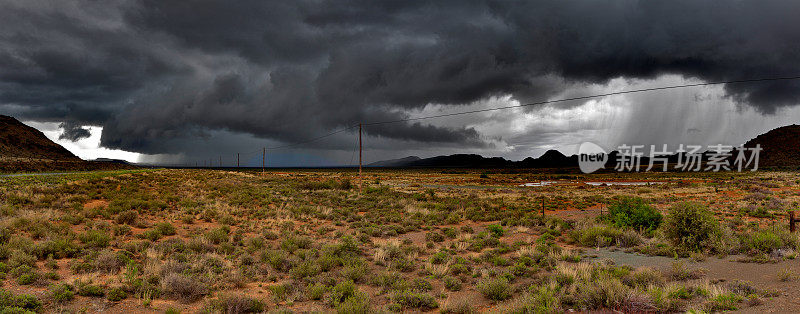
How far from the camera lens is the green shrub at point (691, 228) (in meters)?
14.3

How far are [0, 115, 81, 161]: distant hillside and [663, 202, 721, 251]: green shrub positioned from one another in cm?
19892

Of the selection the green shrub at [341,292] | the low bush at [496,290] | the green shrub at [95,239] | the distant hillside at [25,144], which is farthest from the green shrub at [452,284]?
the distant hillside at [25,144]

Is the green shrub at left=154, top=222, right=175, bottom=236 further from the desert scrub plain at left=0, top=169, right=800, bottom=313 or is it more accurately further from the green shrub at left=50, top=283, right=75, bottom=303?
the green shrub at left=50, top=283, right=75, bottom=303

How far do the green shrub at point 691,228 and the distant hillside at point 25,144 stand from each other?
653 feet

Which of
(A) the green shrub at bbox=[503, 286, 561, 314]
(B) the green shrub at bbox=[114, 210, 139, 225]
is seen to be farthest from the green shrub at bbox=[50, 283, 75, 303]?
(B) the green shrub at bbox=[114, 210, 139, 225]

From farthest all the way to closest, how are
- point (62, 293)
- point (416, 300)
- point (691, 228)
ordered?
point (691, 228)
point (416, 300)
point (62, 293)

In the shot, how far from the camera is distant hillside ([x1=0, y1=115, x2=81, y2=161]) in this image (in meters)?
153

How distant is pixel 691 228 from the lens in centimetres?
1465

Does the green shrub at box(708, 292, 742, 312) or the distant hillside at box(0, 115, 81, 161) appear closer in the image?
the green shrub at box(708, 292, 742, 312)

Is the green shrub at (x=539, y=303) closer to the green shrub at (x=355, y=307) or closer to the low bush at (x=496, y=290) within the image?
the low bush at (x=496, y=290)

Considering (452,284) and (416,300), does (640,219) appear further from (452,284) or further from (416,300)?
(416,300)

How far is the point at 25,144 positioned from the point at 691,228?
240991mm

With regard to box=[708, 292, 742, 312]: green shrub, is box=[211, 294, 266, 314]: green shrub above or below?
below

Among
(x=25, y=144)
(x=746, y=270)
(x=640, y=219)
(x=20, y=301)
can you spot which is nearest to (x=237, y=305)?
(x=20, y=301)
